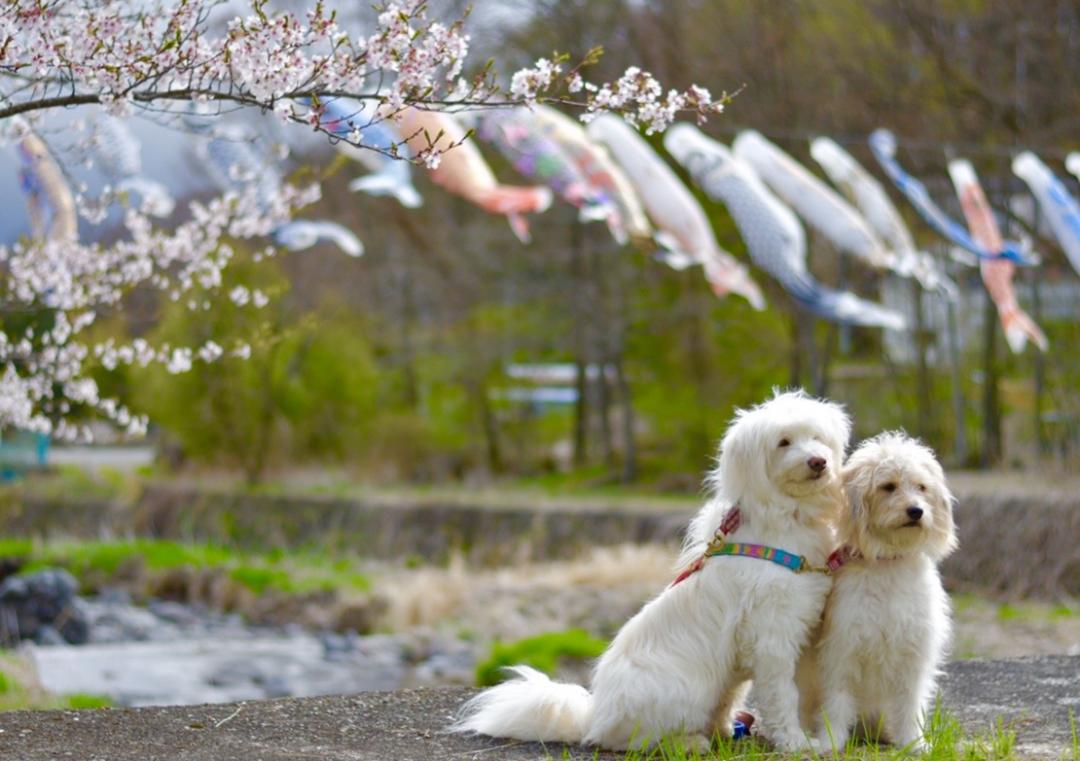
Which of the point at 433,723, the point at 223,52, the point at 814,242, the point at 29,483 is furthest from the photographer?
the point at 29,483

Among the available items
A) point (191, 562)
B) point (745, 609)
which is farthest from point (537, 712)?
point (191, 562)

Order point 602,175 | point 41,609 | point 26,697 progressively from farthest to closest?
point 41,609 → point 602,175 → point 26,697

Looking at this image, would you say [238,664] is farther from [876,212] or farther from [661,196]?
[876,212]

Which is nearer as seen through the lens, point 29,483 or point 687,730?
point 687,730

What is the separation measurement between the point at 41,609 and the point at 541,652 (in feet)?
23.1

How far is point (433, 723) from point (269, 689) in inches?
291

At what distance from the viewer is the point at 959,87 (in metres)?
17.8

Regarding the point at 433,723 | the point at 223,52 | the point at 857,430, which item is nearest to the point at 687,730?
the point at 433,723

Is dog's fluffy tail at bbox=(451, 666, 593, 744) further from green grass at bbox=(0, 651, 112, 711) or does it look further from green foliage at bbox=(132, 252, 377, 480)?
green foliage at bbox=(132, 252, 377, 480)

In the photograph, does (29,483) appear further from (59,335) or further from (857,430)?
(59,335)

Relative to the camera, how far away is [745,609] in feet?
14.8

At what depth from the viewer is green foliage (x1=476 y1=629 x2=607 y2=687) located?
10297 millimetres

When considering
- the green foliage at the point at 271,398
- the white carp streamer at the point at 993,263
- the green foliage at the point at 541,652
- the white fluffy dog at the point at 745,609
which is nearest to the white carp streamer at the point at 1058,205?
the white carp streamer at the point at 993,263

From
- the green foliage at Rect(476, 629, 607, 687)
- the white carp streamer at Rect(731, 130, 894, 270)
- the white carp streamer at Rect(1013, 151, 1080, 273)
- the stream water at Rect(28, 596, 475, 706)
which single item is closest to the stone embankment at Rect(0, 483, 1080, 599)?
the white carp streamer at Rect(1013, 151, 1080, 273)
